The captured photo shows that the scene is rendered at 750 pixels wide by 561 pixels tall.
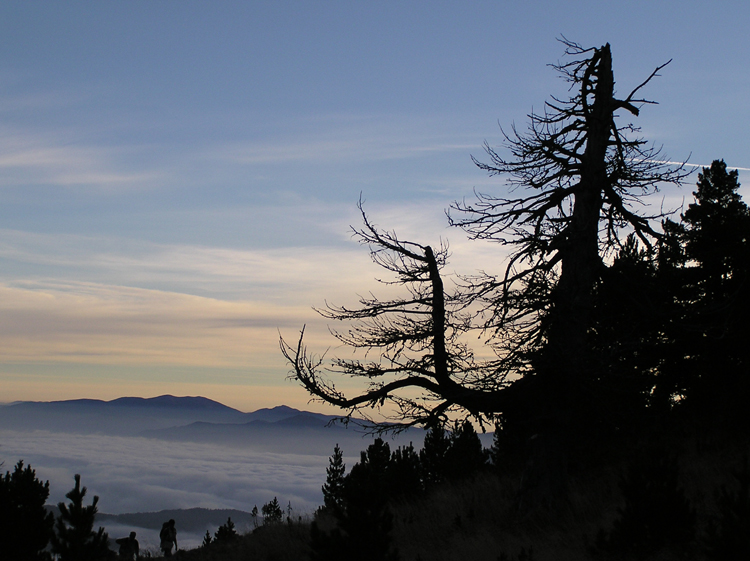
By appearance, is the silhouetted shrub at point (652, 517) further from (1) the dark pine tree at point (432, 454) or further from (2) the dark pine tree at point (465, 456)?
(1) the dark pine tree at point (432, 454)

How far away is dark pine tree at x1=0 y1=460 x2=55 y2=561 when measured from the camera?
15828mm

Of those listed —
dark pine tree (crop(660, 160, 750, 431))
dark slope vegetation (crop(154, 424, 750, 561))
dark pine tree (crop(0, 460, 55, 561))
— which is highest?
dark pine tree (crop(660, 160, 750, 431))

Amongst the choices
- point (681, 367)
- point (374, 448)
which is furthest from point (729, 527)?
point (374, 448)

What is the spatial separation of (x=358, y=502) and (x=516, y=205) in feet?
24.7

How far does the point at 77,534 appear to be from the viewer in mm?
13500

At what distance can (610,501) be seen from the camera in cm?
1184

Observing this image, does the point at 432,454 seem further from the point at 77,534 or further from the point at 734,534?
the point at 734,534

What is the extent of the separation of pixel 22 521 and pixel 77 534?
3997 mm

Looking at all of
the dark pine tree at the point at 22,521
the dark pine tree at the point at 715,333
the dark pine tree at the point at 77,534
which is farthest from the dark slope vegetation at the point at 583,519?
the dark pine tree at the point at 22,521

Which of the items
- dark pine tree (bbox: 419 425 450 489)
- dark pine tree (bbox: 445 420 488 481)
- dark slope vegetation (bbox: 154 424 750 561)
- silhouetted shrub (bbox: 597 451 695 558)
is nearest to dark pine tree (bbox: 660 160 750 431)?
dark slope vegetation (bbox: 154 424 750 561)

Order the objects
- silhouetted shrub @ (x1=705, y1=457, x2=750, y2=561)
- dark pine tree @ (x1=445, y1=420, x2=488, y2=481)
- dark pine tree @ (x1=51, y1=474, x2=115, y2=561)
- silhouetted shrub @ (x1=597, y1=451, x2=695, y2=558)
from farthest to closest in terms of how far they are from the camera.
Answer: dark pine tree @ (x1=445, y1=420, x2=488, y2=481) < dark pine tree @ (x1=51, y1=474, x2=115, y2=561) < silhouetted shrub @ (x1=597, y1=451, x2=695, y2=558) < silhouetted shrub @ (x1=705, y1=457, x2=750, y2=561)

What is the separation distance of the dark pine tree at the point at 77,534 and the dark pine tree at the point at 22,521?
7.60ft

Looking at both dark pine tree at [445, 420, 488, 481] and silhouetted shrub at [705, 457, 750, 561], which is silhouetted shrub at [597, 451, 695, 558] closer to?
silhouetted shrub at [705, 457, 750, 561]

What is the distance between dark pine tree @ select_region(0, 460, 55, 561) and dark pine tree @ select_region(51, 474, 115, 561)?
2316mm
